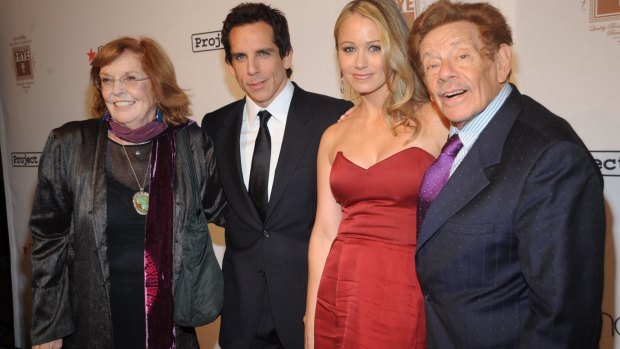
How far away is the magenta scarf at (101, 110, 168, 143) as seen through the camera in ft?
7.40

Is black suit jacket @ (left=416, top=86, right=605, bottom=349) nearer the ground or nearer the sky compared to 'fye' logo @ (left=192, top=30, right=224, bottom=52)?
nearer the ground

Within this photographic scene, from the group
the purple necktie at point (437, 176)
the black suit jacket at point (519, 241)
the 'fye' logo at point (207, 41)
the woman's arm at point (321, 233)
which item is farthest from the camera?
the 'fye' logo at point (207, 41)

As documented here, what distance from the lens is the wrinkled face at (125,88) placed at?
224 cm

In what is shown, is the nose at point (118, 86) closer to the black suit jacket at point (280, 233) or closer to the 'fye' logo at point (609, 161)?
the black suit jacket at point (280, 233)

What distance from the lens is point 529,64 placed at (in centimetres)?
258

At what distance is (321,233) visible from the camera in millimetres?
2143

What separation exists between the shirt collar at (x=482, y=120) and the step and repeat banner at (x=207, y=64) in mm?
1149

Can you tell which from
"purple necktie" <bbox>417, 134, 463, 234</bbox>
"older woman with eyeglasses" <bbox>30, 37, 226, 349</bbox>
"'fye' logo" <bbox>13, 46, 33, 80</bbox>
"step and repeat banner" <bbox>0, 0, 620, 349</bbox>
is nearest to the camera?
"purple necktie" <bbox>417, 134, 463, 234</bbox>

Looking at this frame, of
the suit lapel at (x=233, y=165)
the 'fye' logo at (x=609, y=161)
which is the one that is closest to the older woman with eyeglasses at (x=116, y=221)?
the suit lapel at (x=233, y=165)

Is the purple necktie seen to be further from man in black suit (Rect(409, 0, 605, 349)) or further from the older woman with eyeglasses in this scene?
the older woman with eyeglasses

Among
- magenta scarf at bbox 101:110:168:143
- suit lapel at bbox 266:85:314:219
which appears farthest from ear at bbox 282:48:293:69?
magenta scarf at bbox 101:110:168:143

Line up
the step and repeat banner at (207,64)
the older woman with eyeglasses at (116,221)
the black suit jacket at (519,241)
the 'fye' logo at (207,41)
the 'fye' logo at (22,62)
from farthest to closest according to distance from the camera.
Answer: the 'fye' logo at (22,62) → the 'fye' logo at (207,41) → the step and repeat banner at (207,64) → the older woman with eyeglasses at (116,221) → the black suit jacket at (519,241)

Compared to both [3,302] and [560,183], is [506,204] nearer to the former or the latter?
[560,183]

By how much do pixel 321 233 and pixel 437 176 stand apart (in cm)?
66
